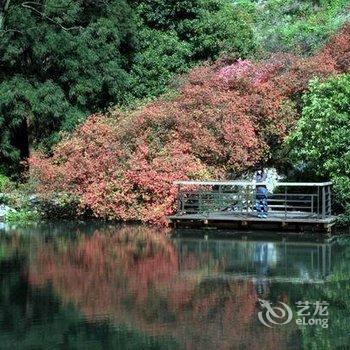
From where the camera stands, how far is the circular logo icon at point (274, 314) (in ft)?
30.0

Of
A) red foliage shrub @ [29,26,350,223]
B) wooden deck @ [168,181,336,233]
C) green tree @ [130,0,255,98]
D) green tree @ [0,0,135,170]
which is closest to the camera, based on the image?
wooden deck @ [168,181,336,233]

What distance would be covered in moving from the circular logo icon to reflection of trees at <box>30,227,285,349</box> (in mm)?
145

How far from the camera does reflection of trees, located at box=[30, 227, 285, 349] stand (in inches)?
344

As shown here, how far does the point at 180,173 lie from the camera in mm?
19766

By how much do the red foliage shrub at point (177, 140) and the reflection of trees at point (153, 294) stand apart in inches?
173

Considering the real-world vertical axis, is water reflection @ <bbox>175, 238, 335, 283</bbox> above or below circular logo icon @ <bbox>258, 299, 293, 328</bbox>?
above

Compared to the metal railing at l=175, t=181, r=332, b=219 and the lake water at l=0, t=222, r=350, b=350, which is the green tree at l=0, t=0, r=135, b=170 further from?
the lake water at l=0, t=222, r=350, b=350

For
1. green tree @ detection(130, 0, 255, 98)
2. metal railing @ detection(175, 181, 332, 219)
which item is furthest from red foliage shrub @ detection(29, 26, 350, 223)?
green tree @ detection(130, 0, 255, 98)

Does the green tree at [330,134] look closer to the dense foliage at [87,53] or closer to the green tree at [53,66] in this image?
the dense foliage at [87,53]

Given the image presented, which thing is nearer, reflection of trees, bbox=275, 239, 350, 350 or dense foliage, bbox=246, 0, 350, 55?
reflection of trees, bbox=275, 239, 350, 350

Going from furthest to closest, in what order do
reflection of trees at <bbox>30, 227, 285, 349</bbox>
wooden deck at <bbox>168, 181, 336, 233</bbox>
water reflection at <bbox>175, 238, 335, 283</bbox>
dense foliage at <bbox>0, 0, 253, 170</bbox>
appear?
dense foliage at <bbox>0, 0, 253, 170</bbox>, wooden deck at <bbox>168, 181, 336, 233</bbox>, water reflection at <bbox>175, 238, 335, 283</bbox>, reflection of trees at <bbox>30, 227, 285, 349</bbox>

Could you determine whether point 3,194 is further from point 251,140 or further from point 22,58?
point 251,140

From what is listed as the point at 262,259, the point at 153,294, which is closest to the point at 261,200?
the point at 262,259

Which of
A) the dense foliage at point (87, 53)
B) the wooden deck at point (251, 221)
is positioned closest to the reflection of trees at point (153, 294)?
the wooden deck at point (251, 221)
